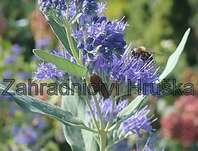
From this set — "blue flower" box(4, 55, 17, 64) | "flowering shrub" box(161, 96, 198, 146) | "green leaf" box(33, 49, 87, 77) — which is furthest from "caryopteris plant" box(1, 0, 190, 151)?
"blue flower" box(4, 55, 17, 64)

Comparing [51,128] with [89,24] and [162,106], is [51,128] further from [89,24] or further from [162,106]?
[89,24]

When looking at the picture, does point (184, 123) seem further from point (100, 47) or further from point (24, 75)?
point (100, 47)

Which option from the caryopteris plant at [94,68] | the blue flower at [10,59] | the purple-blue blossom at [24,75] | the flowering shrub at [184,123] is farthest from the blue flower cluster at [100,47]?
the blue flower at [10,59]

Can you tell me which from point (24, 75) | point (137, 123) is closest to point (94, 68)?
point (137, 123)

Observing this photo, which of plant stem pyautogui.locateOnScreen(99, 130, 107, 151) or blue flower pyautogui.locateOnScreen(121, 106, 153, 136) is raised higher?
blue flower pyautogui.locateOnScreen(121, 106, 153, 136)

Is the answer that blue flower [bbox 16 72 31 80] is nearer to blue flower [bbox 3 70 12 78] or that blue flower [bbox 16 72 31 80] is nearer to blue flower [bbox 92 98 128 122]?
blue flower [bbox 3 70 12 78]

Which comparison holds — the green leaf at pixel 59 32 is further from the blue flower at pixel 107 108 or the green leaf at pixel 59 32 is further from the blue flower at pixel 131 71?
the blue flower at pixel 107 108
